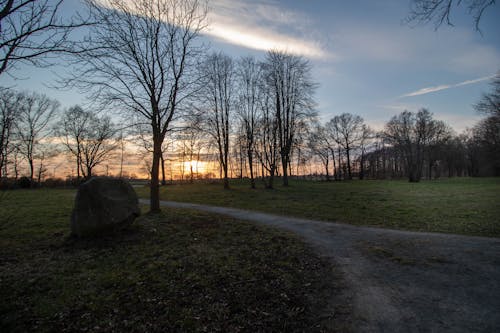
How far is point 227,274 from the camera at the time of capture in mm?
4898

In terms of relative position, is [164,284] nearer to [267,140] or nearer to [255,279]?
[255,279]

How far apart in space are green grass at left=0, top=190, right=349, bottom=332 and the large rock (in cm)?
39

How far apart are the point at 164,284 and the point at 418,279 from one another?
16.6 ft

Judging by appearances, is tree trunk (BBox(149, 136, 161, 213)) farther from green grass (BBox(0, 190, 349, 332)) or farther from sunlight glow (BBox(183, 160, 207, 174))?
sunlight glow (BBox(183, 160, 207, 174))

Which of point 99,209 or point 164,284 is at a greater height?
point 99,209

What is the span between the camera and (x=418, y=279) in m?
4.52

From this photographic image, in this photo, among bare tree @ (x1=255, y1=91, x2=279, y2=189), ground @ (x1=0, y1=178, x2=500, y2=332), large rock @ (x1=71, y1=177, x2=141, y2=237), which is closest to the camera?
ground @ (x1=0, y1=178, x2=500, y2=332)

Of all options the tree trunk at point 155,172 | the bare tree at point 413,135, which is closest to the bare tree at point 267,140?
the tree trunk at point 155,172

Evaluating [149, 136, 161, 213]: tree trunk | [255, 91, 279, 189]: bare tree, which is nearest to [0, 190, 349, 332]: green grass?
[149, 136, 161, 213]: tree trunk

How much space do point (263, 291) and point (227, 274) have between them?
995mm

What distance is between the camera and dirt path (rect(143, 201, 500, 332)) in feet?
10.7

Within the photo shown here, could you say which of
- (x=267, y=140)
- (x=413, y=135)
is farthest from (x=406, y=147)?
(x=267, y=140)

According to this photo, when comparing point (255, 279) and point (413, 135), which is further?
point (413, 135)

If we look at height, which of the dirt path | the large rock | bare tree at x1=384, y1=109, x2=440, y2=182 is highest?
bare tree at x1=384, y1=109, x2=440, y2=182
